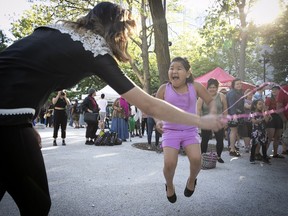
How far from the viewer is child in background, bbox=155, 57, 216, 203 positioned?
11.4ft

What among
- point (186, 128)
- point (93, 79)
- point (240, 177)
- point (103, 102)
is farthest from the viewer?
point (93, 79)

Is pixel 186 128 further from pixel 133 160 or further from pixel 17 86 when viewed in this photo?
pixel 133 160

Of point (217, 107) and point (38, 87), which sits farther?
point (217, 107)

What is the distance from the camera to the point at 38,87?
1.54 metres

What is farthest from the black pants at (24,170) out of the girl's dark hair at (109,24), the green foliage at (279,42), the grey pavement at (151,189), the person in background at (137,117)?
the green foliage at (279,42)

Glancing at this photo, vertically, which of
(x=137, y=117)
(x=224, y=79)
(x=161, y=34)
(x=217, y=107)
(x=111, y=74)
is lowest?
(x=137, y=117)

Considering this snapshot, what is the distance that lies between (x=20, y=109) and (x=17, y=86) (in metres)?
0.13

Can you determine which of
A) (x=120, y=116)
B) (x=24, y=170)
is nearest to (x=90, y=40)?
(x=24, y=170)

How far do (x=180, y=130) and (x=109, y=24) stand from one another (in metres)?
2.20

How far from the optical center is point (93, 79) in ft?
140

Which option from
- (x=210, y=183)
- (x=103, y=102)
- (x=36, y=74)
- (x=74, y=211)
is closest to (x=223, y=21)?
(x=103, y=102)

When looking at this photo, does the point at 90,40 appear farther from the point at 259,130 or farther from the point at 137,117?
the point at 137,117

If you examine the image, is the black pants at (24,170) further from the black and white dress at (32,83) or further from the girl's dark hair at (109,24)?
the girl's dark hair at (109,24)

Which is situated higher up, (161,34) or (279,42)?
(279,42)
